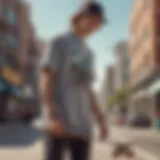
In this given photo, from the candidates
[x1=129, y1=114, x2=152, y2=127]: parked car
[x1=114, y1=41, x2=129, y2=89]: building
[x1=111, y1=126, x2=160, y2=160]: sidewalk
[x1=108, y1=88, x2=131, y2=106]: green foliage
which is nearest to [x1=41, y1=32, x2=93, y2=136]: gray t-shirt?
[x1=111, y1=126, x2=160, y2=160]: sidewalk

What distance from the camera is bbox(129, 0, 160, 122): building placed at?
36.6m

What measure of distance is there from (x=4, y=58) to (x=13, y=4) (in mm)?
6693

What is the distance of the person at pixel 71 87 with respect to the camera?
221 cm

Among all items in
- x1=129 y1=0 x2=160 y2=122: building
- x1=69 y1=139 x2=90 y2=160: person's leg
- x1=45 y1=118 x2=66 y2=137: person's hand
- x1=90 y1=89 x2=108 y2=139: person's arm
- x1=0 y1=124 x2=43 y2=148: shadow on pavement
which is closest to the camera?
x1=45 y1=118 x2=66 y2=137: person's hand

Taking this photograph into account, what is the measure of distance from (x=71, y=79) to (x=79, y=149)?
0.43 metres

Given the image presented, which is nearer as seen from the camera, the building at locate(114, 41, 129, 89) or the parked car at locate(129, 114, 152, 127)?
the parked car at locate(129, 114, 152, 127)

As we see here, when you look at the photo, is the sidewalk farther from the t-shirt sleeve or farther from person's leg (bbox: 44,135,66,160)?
the t-shirt sleeve

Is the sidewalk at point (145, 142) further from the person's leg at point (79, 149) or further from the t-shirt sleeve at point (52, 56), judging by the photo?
the t-shirt sleeve at point (52, 56)

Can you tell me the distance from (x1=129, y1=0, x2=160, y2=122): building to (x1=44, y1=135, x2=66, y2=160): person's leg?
94.5ft

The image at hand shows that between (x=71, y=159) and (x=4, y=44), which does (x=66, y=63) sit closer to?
(x=71, y=159)

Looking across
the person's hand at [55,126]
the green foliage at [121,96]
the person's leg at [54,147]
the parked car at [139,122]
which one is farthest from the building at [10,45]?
the person's hand at [55,126]

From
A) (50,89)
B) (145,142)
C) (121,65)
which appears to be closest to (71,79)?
(50,89)

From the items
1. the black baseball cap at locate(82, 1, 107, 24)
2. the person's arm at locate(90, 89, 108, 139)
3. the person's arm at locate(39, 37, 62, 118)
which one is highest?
the black baseball cap at locate(82, 1, 107, 24)

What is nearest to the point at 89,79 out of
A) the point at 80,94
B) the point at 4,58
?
the point at 80,94
